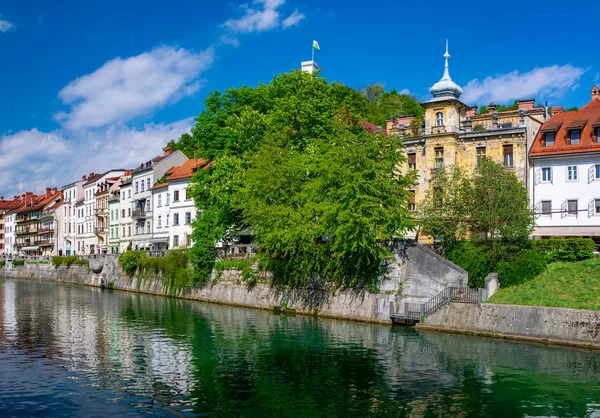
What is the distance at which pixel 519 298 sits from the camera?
36.9 metres

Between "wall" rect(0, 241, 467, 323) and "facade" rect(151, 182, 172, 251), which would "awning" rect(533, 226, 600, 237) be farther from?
"facade" rect(151, 182, 172, 251)

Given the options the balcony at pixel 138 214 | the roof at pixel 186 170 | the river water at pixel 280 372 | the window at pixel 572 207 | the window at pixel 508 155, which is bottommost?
the river water at pixel 280 372

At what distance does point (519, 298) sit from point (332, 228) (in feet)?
39.3

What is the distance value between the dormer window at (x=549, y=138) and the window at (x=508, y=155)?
270 cm

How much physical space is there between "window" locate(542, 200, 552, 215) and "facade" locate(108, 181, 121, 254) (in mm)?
64372

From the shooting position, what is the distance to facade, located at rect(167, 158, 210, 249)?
255ft

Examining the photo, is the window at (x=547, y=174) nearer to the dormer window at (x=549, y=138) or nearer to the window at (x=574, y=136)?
the dormer window at (x=549, y=138)

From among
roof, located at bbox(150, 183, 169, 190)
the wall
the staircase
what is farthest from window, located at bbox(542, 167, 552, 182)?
roof, located at bbox(150, 183, 169, 190)

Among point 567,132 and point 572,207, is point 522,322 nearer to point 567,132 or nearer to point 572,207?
point 572,207

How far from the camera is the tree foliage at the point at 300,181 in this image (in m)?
40.9

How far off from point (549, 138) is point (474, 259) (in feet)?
55.5

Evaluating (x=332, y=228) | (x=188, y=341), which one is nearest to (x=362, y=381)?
(x=188, y=341)

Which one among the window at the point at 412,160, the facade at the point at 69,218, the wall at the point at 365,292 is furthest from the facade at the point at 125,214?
the window at the point at 412,160

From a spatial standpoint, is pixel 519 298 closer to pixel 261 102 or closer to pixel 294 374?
pixel 294 374
